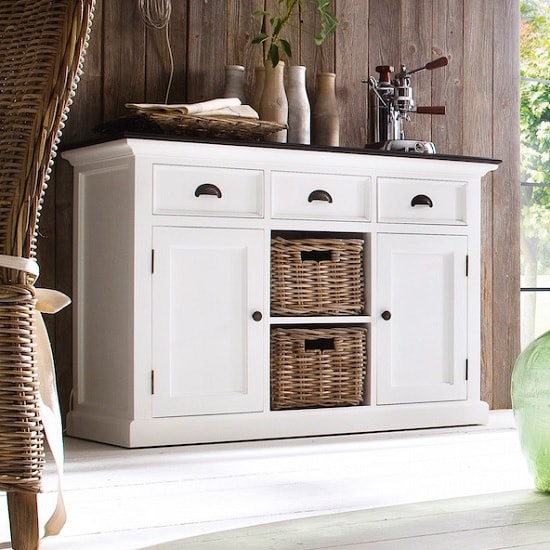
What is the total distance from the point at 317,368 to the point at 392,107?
1004mm

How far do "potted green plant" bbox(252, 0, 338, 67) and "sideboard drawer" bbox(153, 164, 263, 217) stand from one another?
49 centimetres

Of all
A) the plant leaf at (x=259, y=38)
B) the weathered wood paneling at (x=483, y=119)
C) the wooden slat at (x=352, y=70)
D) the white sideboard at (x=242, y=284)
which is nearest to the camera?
the white sideboard at (x=242, y=284)

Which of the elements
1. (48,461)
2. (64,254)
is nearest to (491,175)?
(64,254)

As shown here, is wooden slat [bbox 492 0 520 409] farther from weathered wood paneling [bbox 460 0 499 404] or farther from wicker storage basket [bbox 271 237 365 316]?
wicker storage basket [bbox 271 237 365 316]

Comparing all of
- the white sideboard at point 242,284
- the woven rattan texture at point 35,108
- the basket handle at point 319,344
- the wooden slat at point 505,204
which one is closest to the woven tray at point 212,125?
the white sideboard at point 242,284

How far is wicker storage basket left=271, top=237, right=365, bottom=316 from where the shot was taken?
3.17 m

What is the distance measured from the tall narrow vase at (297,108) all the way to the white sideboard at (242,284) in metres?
0.24

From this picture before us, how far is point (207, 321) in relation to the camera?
3035 millimetres

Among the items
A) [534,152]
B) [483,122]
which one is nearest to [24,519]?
[483,122]

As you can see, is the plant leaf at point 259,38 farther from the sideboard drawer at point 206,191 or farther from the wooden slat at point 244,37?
the sideboard drawer at point 206,191

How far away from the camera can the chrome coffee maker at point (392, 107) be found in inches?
142

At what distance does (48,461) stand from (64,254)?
784 millimetres

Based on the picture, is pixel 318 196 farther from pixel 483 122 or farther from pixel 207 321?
pixel 483 122

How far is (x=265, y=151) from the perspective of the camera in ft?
10.2
